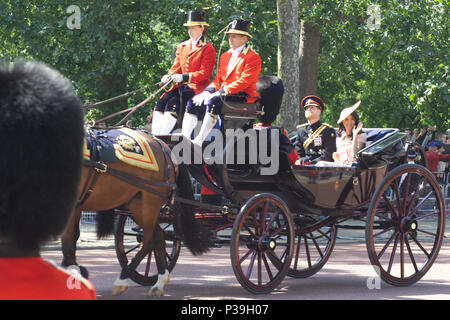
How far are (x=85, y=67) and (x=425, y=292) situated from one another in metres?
12.9

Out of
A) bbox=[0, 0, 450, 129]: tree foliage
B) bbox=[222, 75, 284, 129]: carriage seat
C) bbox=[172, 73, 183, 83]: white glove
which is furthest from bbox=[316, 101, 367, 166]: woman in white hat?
Answer: bbox=[0, 0, 450, 129]: tree foliage

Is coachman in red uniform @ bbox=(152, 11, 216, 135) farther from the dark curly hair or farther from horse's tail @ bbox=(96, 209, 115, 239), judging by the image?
the dark curly hair

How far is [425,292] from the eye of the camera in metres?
7.70

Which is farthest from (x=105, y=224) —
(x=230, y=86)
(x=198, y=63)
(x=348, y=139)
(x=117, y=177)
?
(x=348, y=139)

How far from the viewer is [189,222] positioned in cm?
754

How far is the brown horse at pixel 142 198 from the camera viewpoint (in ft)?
22.3

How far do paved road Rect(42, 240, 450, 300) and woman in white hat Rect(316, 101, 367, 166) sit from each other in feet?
4.19

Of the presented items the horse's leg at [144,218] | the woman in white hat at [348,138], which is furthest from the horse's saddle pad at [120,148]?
the woman in white hat at [348,138]

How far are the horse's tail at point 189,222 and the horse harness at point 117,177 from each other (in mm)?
282

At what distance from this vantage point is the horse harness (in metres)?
6.77
